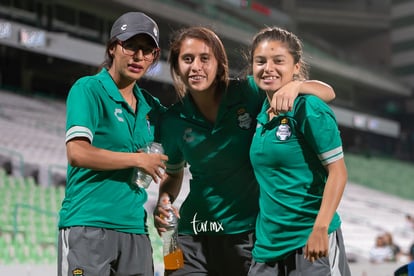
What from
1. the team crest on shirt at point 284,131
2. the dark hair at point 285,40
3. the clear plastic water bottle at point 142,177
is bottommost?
the clear plastic water bottle at point 142,177

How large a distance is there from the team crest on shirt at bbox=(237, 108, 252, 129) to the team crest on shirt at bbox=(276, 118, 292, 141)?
0.44 m

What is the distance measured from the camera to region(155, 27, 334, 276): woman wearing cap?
9.86 ft

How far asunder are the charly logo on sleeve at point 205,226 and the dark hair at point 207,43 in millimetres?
659

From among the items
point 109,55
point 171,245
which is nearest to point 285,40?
point 109,55

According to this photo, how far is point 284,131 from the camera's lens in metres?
2.62

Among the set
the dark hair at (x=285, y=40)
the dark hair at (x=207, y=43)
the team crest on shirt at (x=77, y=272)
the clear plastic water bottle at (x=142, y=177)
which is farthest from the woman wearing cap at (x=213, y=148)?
the team crest on shirt at (x=77, y=272)

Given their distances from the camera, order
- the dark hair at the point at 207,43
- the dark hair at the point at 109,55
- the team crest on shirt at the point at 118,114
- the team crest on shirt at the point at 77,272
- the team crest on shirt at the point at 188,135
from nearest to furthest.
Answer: the team crest on shirt at the point at 77,272
the team crest on shirt at the point at 118,114
the dark hair at the point at 109,55
the dark hair at the point at 207,43
the team crest on shirt at the point at 188,135

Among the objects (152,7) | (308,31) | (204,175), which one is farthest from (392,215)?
(308,31)

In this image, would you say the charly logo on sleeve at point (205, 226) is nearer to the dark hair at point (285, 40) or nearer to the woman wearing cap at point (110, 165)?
the woman wearing cap at point (110, 165)

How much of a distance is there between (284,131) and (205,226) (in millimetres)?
786

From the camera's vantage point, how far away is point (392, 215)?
787 inches

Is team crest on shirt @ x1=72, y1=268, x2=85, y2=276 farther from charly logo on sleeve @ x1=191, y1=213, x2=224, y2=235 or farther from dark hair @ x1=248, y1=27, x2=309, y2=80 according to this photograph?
dark hair @ x1=248, y1=27, x2=309, y2=80

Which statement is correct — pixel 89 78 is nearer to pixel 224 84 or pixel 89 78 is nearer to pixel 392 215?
pixel 224 84

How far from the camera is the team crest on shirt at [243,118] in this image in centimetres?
306
